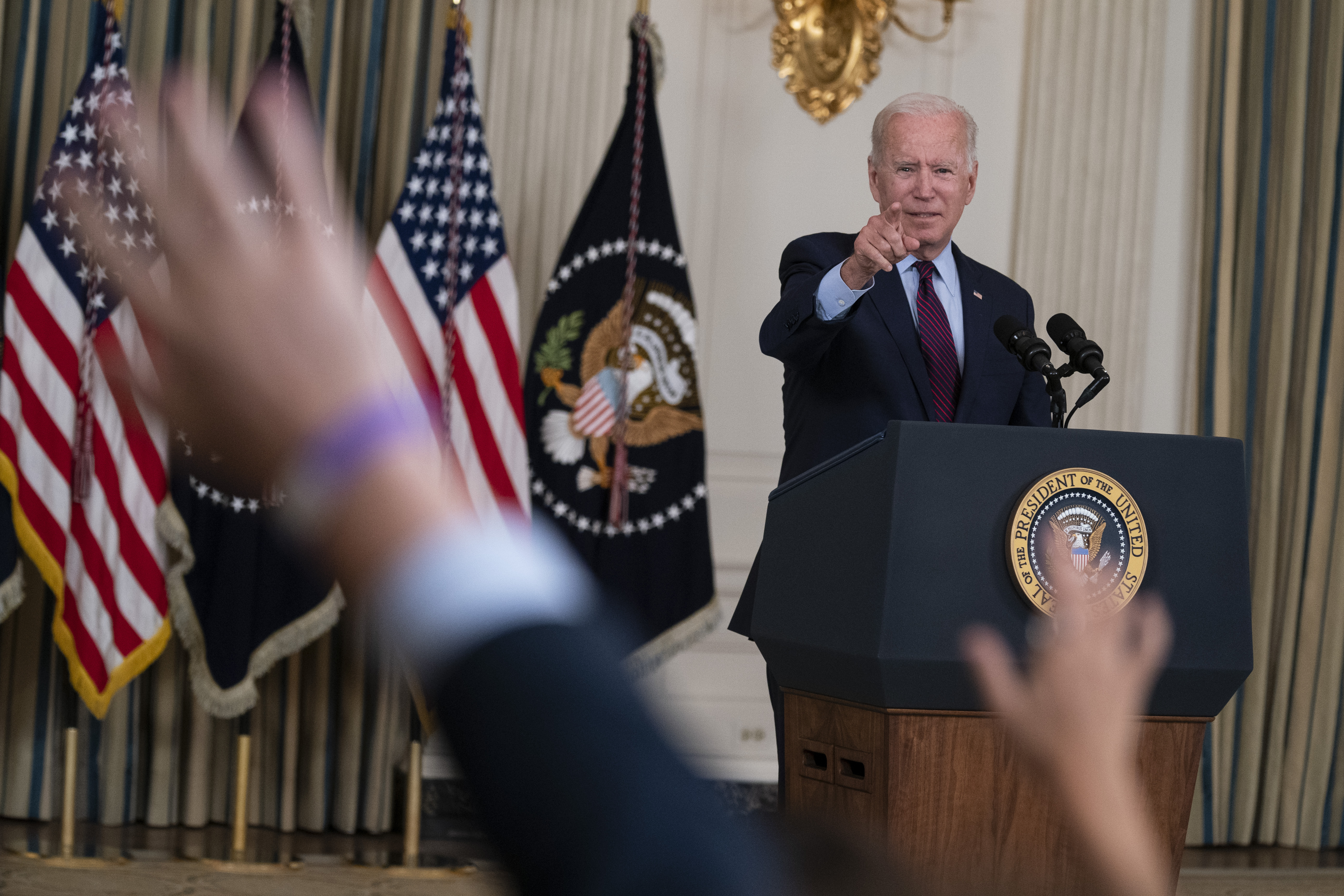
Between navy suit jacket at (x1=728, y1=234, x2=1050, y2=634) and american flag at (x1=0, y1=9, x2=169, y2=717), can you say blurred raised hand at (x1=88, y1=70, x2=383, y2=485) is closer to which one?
navy suit jacket at (x1=728, y1=234, x2=1050, y2=634)

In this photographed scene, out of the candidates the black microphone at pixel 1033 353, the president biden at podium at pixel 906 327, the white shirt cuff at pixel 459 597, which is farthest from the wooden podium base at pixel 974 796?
the white shirt cuff at pixel 459 597

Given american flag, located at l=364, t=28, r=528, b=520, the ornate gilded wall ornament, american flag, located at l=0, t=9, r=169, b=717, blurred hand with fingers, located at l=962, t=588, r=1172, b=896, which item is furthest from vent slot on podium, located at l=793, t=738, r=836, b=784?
the ornate gilded wall ornament

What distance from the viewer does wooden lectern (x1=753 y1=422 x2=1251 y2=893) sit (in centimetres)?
177

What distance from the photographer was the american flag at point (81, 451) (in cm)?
388

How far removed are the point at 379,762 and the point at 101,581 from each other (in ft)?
3.60

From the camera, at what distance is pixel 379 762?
14.3ft

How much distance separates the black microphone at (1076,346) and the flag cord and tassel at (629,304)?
2103 millimetres

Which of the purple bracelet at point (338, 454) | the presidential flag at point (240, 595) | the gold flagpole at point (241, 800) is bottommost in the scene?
the gold flagpole at point (241, 800)

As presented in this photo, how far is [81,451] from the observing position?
3908 millimetres

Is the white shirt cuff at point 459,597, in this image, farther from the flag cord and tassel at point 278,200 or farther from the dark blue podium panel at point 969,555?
the dark blue podium panel at point 969,555

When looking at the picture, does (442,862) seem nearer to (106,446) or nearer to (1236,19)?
(106,446)

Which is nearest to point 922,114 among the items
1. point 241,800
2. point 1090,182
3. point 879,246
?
point 879,246

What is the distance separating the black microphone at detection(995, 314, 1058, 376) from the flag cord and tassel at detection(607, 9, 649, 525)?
208cm

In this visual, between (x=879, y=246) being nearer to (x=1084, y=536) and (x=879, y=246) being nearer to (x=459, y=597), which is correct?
(x=1084, y=536)
